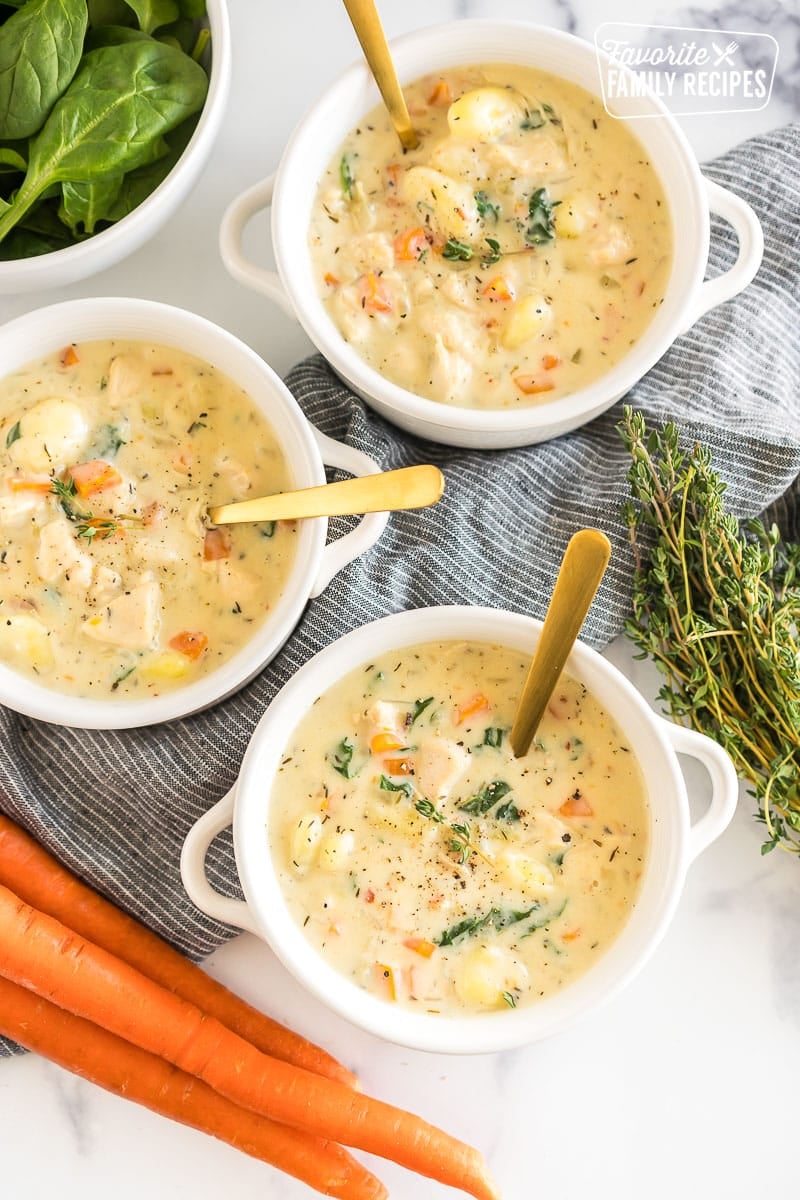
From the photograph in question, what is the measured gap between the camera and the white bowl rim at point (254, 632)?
6.65 ft

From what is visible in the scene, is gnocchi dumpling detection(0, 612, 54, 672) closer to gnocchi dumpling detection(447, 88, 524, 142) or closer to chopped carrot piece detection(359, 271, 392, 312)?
chopped carrot piece detection(359, 271, 392, 312)

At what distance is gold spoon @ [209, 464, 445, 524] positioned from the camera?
2008mm

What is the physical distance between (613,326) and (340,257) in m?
0.50

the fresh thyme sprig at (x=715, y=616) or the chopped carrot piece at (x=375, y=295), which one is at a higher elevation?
the chopped carrot piece at (x=375, y=295)

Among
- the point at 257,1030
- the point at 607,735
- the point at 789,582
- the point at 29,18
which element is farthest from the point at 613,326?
the point at 257,1030

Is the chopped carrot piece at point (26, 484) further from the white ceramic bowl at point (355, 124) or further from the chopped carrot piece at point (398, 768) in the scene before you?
the chopped carrot piece at point (398, 768)

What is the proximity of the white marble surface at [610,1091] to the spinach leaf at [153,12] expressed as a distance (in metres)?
1.46

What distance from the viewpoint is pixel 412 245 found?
215 cm

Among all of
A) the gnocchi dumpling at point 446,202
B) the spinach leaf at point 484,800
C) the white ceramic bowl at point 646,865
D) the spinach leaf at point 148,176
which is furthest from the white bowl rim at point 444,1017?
the spinach leaf at point 148,176

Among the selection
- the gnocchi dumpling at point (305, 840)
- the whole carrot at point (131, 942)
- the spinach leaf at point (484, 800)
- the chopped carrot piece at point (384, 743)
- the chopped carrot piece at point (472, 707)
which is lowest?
the whole carrot at point (131, 942)

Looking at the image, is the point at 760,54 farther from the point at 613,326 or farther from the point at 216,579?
the point at 216,579

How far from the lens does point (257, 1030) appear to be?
2.32m

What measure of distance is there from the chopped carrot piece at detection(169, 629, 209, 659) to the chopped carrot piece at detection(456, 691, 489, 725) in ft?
1.45

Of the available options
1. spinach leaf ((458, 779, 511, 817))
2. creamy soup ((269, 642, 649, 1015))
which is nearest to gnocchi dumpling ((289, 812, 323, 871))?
creamy soup ((269, 642, 649, 1015))
